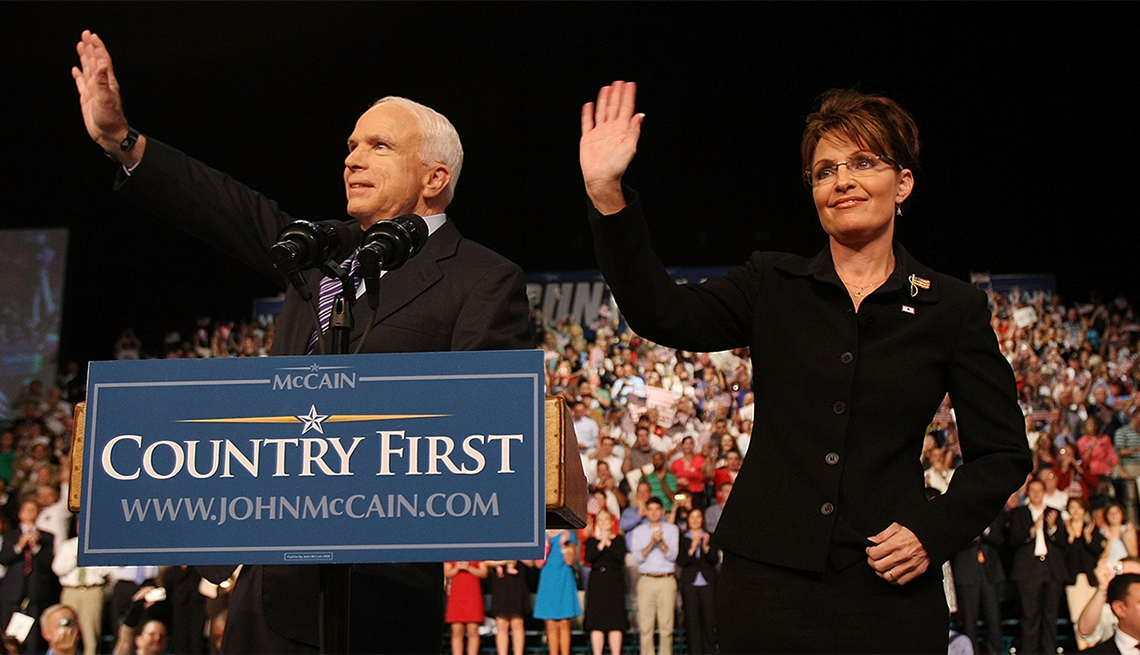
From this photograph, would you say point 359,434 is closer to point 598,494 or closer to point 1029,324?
point 598,494

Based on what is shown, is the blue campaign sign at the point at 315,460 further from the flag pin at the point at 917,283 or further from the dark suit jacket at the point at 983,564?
the dark suit jacket at the point at 983,564

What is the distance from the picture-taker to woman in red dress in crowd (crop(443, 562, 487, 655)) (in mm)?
8469

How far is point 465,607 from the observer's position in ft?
27.8

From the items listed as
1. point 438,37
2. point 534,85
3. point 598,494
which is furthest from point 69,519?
point 534,85

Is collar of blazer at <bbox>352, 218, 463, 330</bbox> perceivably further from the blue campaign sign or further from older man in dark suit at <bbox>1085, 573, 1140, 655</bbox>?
older man in dark suit at <bbox>1085, 573, 1140, 655</bbox>

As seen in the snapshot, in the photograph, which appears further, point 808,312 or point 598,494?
point 598,494

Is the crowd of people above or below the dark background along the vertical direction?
below

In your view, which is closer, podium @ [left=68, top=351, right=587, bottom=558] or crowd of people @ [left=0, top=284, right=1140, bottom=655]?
podium @ [left=68, top=351, right=587, bottom=558]

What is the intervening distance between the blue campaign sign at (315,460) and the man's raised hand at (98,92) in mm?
703

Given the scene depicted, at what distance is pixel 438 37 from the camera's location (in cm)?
1365

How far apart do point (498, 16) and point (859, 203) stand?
12.7 m

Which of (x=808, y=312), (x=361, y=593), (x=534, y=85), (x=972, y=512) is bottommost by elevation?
(x=361, y=593)

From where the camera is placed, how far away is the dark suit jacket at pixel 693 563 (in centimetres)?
834

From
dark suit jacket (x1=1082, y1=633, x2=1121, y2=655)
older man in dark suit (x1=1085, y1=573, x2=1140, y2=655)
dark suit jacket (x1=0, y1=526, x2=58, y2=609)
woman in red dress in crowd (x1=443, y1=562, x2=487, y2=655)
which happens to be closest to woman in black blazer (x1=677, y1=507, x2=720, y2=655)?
woman in red dress in crowd (x1=443, y1=562, x2=487, y2=655)
